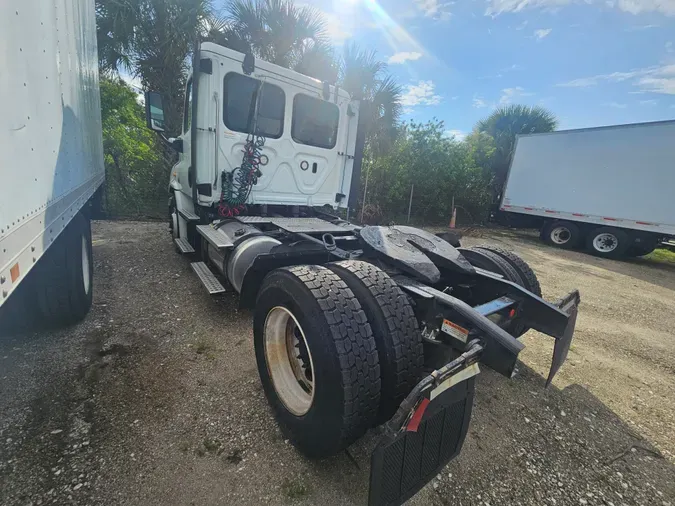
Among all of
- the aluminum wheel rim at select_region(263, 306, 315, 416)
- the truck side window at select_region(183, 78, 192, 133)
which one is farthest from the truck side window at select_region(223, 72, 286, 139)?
the aluminum wheel rim at select_region(263, 306, 315, 416)

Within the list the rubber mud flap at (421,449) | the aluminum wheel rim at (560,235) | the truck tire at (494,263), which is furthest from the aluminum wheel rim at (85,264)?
the aluminum wheel rim at (560,235)

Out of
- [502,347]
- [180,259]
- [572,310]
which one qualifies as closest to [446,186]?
[180,259]

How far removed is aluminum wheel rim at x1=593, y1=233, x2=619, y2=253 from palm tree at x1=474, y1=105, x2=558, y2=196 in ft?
16.7

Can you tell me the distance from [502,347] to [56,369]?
3.23 m

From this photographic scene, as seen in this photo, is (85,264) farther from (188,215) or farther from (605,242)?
(605,242)

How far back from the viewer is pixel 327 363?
5.49 ft

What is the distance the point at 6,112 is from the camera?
1.14m

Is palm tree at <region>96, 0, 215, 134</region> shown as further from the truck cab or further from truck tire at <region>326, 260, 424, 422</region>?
truck tire at <region>326, 260, 424, 422</region>

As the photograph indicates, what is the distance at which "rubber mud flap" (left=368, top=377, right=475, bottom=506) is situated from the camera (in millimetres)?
1365

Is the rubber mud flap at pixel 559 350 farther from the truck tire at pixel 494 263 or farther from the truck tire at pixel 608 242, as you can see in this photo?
the truck tire at pixel 608 242

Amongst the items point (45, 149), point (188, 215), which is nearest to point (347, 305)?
point (45, 149)

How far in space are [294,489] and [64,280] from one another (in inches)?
106

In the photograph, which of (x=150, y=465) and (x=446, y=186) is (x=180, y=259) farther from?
(x=446, y=186)

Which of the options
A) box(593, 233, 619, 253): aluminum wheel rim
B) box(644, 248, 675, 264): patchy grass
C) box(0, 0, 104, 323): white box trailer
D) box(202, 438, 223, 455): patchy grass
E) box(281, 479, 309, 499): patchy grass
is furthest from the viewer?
box(644, 248, 675, 264): patchy grass
